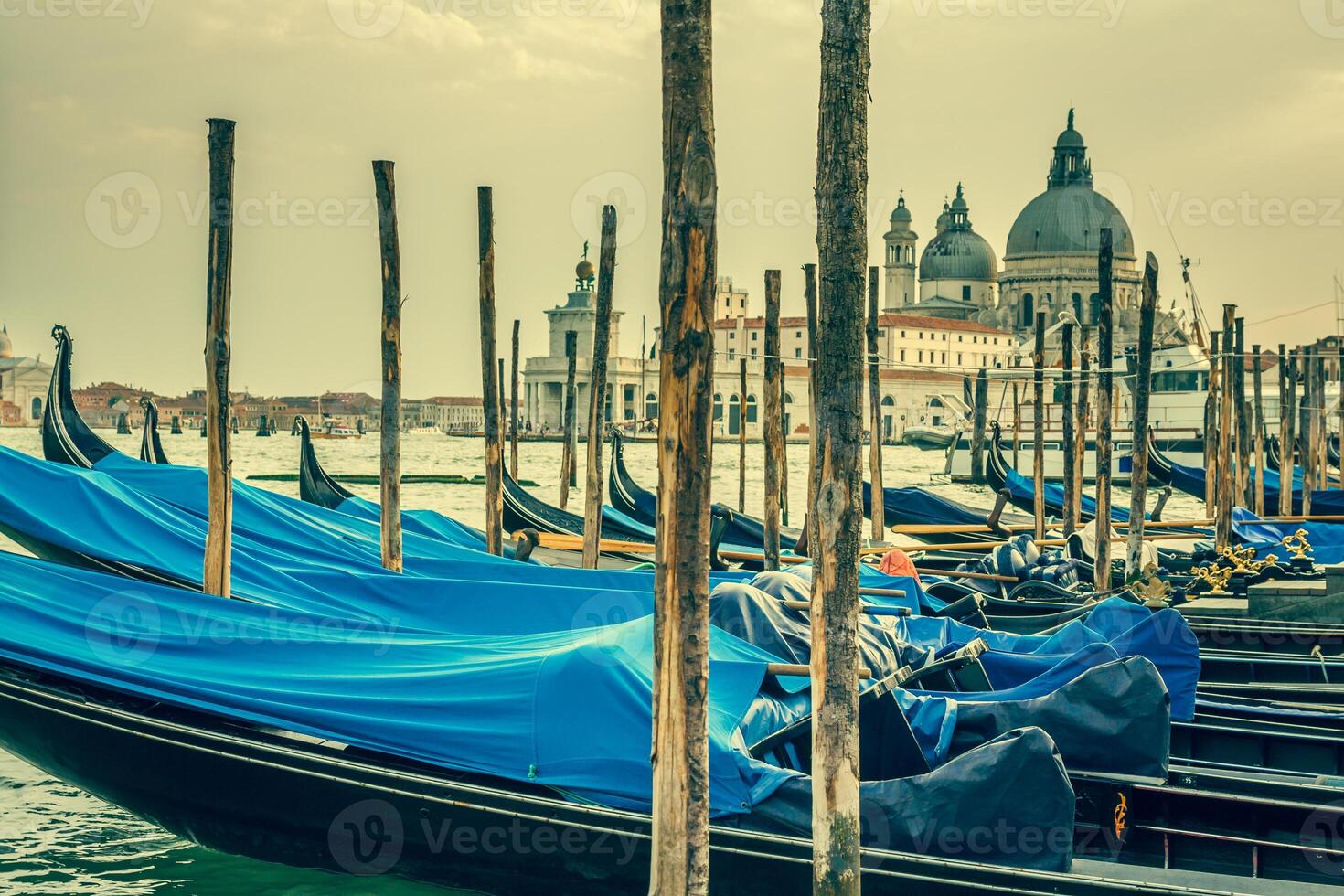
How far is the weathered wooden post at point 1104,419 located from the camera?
8945 millimetres

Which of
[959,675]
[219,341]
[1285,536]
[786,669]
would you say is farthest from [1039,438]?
[786,669]

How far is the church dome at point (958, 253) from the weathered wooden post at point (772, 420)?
6601 centimetres

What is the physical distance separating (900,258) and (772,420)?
71647 mm

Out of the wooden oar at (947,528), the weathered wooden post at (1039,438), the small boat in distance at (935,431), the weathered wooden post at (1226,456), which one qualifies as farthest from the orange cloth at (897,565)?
the small boat in distance at (935,431)

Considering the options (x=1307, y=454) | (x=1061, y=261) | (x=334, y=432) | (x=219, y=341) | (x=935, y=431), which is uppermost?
(x=1061, y=261)

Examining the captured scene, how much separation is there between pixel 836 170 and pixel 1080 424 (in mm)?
8611

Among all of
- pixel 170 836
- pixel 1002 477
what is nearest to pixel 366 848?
pixel 170 836

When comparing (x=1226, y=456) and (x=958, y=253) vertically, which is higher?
(x=958, y=253)

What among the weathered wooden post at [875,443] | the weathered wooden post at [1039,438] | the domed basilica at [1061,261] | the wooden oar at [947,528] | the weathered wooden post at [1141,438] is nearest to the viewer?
the weathered wooden post at [1141,438]

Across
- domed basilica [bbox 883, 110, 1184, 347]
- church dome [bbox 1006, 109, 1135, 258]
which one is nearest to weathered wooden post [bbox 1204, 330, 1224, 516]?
domed basilica [bbox 883, 110, 1184, 347]

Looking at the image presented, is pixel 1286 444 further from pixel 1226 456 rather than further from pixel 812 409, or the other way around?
pixel 812 409

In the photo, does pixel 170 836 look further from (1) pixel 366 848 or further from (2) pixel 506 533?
(2) pixel 506 533

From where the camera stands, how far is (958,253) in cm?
7562

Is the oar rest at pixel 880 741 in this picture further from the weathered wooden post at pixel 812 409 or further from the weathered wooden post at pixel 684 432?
the weathered wooden post at pixel 684 432
